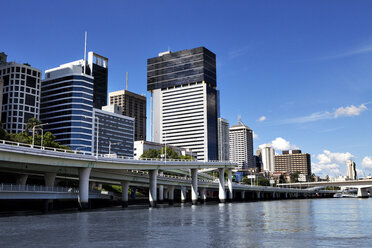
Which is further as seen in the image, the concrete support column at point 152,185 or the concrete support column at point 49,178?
the concrete support column at point 152,185

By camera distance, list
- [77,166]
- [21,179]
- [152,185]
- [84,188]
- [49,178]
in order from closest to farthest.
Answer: [77,166]
[84,188]
[49,178]
[21,179]
[152,185]

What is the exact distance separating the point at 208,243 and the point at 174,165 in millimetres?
91691

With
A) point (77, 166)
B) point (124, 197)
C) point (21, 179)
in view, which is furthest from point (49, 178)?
point (124, 197)

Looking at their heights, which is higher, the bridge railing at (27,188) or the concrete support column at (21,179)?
the concrete support column at (21,179)

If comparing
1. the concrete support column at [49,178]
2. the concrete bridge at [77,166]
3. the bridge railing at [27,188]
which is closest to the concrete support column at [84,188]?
the concrete bridge at [77,166]

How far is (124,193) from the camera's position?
116750 mm

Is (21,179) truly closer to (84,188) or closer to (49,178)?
(49,178)

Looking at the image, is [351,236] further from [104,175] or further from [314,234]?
[104,175]

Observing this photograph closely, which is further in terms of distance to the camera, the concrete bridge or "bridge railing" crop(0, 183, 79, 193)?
the concrete bridge

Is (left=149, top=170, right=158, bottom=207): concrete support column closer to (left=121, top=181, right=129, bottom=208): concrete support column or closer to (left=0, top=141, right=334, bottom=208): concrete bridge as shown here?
(left=0, top=141, right=334, bottom=208): concrete bridge

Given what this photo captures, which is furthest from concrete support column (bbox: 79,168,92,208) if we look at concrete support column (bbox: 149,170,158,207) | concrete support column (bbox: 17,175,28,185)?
concrete support column (bbox: 149,170,158,207)

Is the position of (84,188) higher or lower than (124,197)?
higher

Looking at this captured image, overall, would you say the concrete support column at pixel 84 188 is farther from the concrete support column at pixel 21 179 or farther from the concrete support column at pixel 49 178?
the concrete support column at pixel 21 179

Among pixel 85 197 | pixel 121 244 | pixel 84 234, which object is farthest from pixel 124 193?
pixel 121 244
